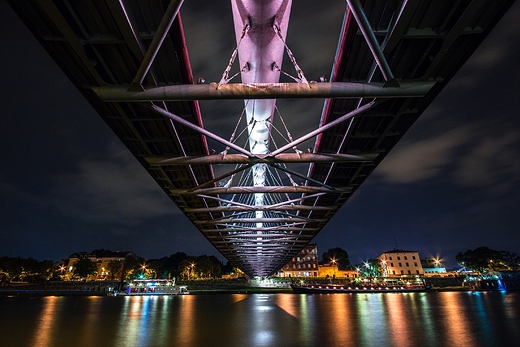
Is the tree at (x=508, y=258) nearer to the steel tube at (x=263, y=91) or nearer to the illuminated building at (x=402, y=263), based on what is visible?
the illuminated building at (x=402, y=263)

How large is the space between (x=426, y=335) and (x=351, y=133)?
346 inches

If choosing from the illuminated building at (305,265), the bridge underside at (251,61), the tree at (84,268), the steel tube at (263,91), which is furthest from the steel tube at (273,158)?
the illuminated building at (305,265)

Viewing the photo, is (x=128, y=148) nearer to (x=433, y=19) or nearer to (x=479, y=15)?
(x=433, y=19)

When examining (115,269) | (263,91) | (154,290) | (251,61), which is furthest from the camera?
(115,269)

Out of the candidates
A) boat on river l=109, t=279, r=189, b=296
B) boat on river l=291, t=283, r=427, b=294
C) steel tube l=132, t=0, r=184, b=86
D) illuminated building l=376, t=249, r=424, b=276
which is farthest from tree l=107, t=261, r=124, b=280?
steel tube l=132, t=0, r=184, b=86

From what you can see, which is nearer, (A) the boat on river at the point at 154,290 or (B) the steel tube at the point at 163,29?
(B) the steel tube at the point at 163,29

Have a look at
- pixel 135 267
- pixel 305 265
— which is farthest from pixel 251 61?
pixel 305 265

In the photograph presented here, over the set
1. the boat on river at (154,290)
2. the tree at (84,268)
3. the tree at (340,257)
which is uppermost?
the tree at (340,257)

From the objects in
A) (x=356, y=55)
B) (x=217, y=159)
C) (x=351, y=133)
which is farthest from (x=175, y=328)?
(x=356, y=55)

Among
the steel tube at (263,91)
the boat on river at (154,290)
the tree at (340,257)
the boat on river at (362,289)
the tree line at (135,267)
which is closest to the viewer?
the steel tube at (263,91)

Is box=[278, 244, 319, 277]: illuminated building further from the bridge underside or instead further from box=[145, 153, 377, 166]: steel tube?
the bridge underside

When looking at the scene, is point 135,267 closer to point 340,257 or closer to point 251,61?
point 340,257

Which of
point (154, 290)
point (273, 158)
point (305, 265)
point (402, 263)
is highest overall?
point (305, 265)

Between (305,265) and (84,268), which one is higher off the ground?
(305,265)
